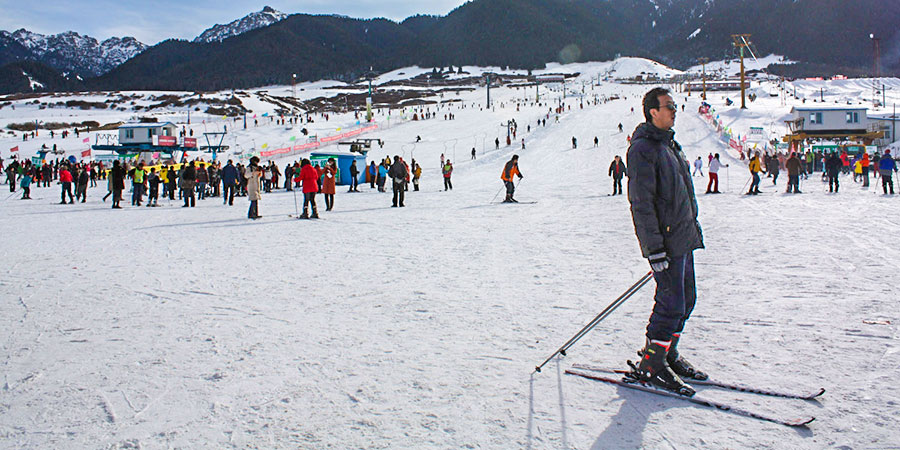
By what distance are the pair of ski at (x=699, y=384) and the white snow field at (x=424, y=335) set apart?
5cm

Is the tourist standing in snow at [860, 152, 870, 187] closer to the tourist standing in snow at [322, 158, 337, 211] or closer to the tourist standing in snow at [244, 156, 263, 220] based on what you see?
the tourist standing in snow at [322, 158, 337, 211]

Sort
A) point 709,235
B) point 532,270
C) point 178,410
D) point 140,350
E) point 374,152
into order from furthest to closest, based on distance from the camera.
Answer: point 374,152 < point 709,235 < point 532,270 < point 140,350 < point 178,410

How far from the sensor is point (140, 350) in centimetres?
420

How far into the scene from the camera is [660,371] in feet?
10.9

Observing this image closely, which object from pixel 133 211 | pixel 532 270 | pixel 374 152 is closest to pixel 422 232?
pixel 532 270

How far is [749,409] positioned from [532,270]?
3.93 metres

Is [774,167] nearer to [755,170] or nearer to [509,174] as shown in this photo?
[755,170]

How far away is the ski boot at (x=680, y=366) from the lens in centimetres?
346

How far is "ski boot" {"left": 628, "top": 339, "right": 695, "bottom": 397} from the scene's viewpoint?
3.28 meters

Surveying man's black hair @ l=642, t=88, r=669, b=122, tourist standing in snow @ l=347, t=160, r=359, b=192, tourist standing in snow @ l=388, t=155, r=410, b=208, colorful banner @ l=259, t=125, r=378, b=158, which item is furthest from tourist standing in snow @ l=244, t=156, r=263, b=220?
colorful banner @ l=259, t=125, r=378, b=158

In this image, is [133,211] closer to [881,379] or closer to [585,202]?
[585,202]

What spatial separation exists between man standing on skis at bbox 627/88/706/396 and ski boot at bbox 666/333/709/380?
144mm

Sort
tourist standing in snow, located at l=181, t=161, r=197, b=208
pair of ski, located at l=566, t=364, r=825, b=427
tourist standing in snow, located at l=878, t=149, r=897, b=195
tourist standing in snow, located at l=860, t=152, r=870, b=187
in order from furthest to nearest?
tourist standing in snow, located at l=860, t=152, r=870, b=187 → tourist standing in snow, located at l=181, t=161, r=197, b=208 → tourist standing in snow, located at l=878, t=149, r=897, b=195 → pair of ski, located at l=566, t=364, r=825, b=427

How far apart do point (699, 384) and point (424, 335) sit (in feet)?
6.29
